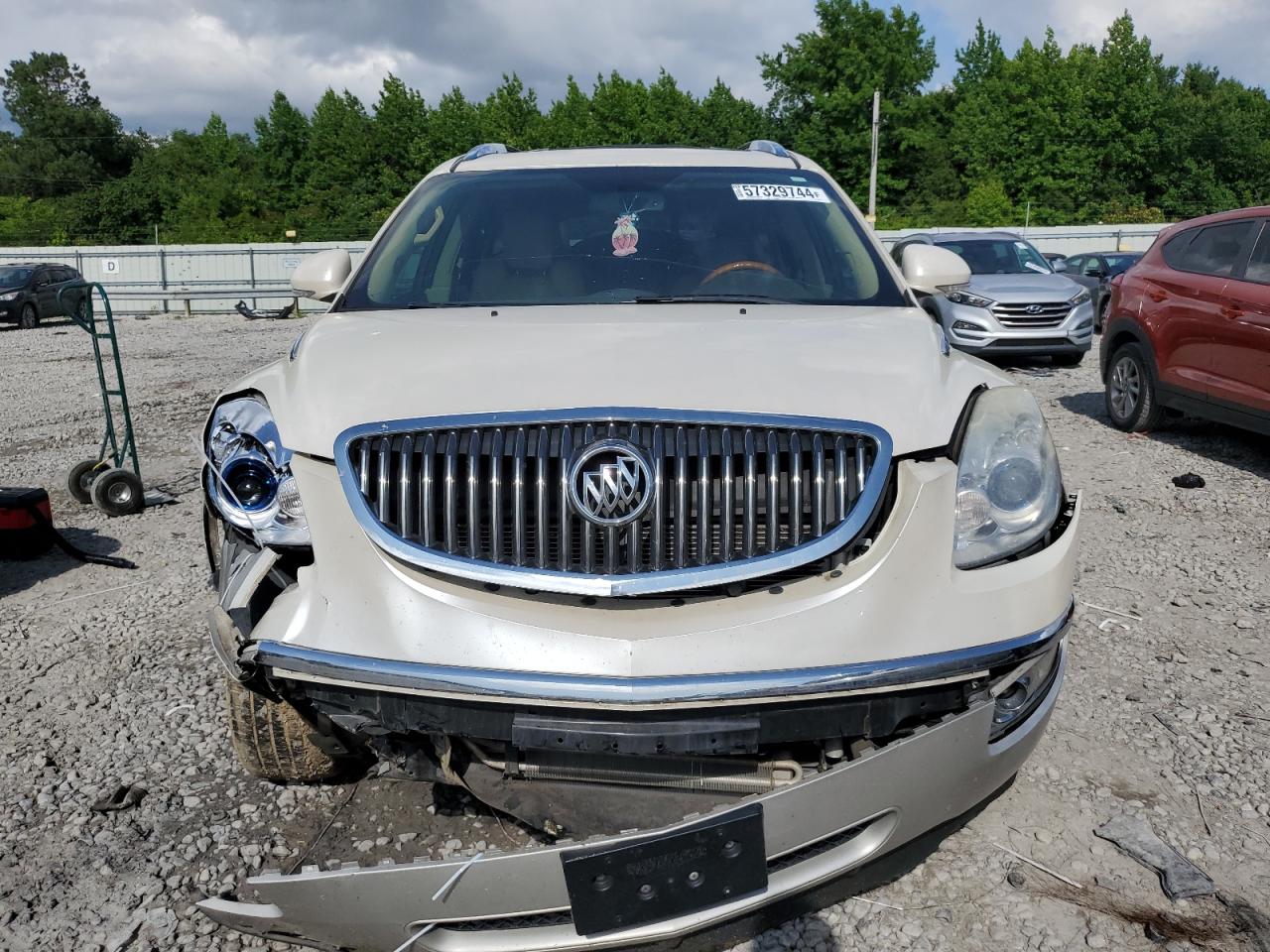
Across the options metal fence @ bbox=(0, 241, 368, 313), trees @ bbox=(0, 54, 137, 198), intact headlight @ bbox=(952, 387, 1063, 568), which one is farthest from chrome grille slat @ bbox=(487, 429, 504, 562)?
trees @ bbox=(0, 54, 137, 198)

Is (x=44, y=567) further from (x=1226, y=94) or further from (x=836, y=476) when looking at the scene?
(x=1226, y=94)

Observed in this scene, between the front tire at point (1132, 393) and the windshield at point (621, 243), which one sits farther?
the front tire at point (1132, 393)

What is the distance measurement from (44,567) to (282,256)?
94.3 ft

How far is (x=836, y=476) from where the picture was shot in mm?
2295

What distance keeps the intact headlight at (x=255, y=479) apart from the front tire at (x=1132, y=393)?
781cm

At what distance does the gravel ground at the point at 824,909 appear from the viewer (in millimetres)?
2607

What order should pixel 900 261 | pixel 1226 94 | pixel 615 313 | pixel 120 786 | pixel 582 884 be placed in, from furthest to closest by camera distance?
pixel 1226 94 < pixel 900 261 < pixel 120 786 < pixel 615 313 < pixel 582 884

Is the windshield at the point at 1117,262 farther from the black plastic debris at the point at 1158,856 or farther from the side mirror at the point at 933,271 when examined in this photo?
the black plastic debris at the point at 1158,856

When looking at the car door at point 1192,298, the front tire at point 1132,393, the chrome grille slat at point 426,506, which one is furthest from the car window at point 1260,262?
the chrome grille slat at point 426,506

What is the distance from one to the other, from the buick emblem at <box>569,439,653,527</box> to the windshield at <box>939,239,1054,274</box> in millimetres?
12886

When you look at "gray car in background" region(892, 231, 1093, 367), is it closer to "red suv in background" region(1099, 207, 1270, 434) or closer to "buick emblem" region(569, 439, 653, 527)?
"red suv in background" region(1099, 207, 1270, 434)

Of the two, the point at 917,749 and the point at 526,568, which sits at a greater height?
the point at 526,568

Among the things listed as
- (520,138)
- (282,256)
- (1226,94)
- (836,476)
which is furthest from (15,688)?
(1226,94)

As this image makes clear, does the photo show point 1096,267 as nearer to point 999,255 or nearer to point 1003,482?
point 999,255
